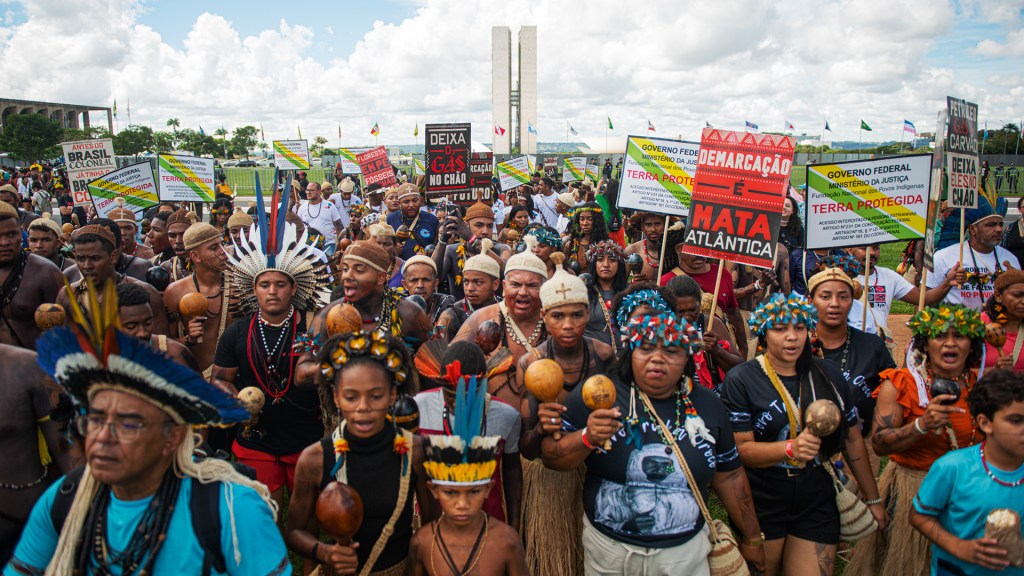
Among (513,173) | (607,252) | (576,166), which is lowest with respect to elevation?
(607,252)

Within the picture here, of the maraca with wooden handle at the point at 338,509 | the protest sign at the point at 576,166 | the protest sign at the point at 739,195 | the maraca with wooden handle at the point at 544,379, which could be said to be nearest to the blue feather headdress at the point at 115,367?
the maraca with wooden handle at the point at 338,509

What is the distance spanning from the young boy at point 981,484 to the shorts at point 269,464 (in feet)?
12.1

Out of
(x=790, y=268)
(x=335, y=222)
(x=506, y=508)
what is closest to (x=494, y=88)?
(x=335, y=222)

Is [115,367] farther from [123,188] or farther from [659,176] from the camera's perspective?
[123,188]

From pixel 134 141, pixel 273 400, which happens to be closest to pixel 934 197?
pixel 273 400

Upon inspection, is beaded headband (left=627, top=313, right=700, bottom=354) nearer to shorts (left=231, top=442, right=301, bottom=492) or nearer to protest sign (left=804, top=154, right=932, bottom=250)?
shorts (left=231, top=442, right=301, bottom=492)

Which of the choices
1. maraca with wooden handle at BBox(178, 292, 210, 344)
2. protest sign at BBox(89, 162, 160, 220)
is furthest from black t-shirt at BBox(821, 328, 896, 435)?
protest sign at BBox(89, 162, 160, 220)

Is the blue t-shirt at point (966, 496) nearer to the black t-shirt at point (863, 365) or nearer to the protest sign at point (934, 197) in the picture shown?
the black t-shirt at point (863, 365)

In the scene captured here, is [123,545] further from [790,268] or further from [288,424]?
[790,268]

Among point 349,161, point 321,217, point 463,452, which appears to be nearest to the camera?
point 463,452

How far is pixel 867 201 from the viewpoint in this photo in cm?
643

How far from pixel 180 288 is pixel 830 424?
509 cm

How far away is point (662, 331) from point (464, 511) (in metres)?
1.27

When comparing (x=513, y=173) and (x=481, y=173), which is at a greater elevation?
(x=513, y=173)
